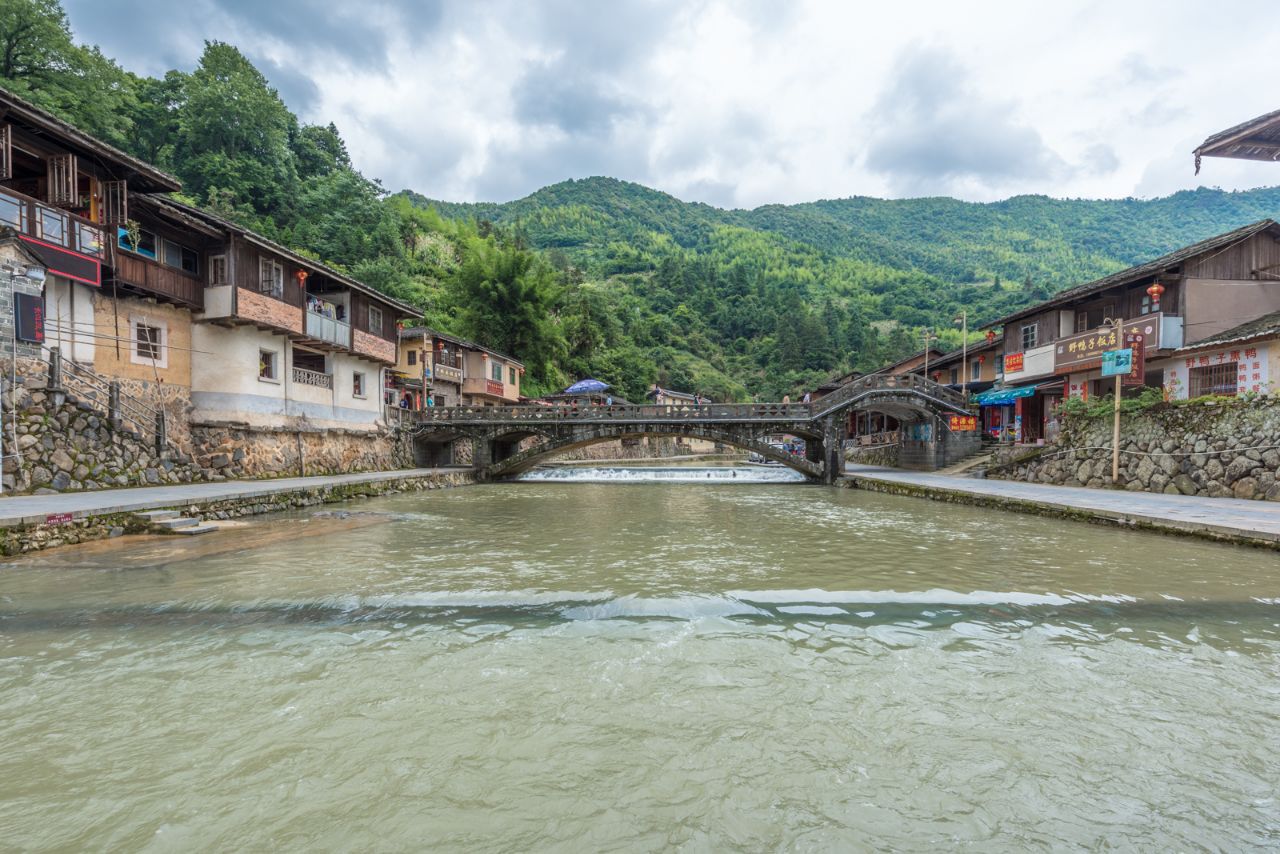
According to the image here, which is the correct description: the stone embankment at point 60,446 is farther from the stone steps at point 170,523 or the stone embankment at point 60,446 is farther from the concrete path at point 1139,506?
the concrete path at point 1139,506

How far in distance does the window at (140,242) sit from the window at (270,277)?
3.11m

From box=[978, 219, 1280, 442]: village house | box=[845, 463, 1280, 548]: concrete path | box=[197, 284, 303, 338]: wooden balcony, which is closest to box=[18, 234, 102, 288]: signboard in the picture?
box=[197, 284, 303, 338]: wooden balcony

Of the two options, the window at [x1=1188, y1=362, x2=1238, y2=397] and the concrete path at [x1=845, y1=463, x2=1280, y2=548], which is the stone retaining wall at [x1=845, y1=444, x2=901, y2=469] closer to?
the concrete path at [x1=845, y1=463, x2=1280, y2=548]

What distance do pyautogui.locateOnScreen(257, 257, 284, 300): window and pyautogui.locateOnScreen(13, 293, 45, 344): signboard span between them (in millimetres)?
7018

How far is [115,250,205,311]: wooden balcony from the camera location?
57.7 ft

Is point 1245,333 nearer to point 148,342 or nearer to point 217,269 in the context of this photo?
point 217,269

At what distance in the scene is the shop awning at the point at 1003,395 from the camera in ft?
94.7

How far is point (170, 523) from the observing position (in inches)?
493

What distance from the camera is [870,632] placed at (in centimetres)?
670

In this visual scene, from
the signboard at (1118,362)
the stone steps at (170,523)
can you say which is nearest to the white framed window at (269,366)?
the stone steps at (170,523)

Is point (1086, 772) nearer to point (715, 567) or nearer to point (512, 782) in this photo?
point (512, 782)

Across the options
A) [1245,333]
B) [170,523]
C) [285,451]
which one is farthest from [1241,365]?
[285,451]

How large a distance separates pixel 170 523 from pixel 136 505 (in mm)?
927

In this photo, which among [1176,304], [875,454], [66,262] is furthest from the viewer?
[875,454]
